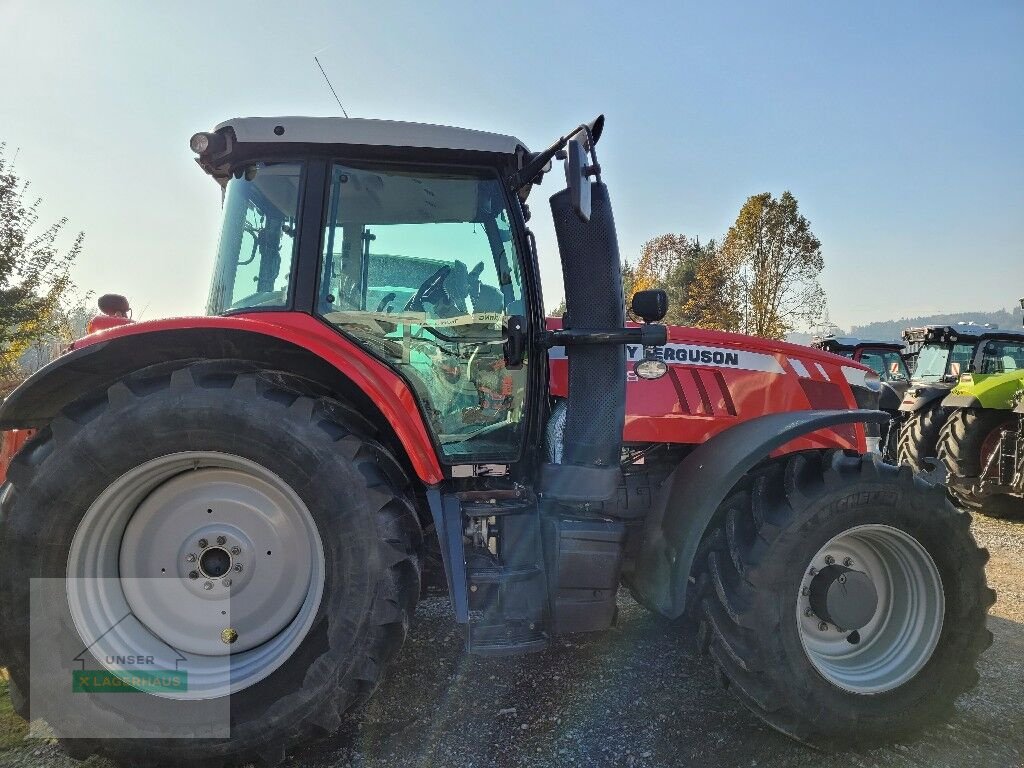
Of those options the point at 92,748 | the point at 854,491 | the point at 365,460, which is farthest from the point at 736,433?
the point at 92,748

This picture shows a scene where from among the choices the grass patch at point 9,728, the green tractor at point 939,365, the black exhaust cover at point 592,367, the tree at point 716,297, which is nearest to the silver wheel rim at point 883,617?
the black exhaust cover at point 592,367

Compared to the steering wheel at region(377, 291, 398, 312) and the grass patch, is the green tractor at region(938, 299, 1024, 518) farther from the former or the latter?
the grass patch

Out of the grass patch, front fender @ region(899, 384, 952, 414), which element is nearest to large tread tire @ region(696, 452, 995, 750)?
the grass patch

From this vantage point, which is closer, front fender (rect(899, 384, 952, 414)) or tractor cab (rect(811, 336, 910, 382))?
front fender (rect(899, 384, 952, 414))

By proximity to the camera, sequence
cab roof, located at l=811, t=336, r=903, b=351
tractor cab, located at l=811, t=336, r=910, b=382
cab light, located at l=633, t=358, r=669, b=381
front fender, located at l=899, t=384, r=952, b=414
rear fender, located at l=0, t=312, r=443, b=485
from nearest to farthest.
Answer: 1. rear fender, located at l=0, t=312, r=443, b=485
2. cab light, located at l=633, t=358, r=669, b=381
3. front fender, located at l=899, t=384, r=952, b=414
4. cab roof, located at l=811, t=336, r=903, b=351
5. tractor cab, located at l=811, t=336, r=910, b=382

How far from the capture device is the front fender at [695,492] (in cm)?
226

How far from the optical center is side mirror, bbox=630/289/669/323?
227 centimetres

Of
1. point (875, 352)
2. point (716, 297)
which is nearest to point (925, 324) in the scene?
point (875, 352)

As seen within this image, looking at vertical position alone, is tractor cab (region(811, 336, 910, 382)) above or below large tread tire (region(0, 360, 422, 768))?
above

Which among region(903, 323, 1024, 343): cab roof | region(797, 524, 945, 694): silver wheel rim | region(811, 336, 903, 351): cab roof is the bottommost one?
region(797, 524, 945, 694): silver wheel rim

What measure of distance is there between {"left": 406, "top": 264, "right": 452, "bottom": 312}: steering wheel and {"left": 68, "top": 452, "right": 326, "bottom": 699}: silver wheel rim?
833 millimetres

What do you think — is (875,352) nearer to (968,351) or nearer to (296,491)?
(968,351)

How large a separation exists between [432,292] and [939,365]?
31.1ft

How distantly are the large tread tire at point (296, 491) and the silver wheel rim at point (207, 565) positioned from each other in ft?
0.45
